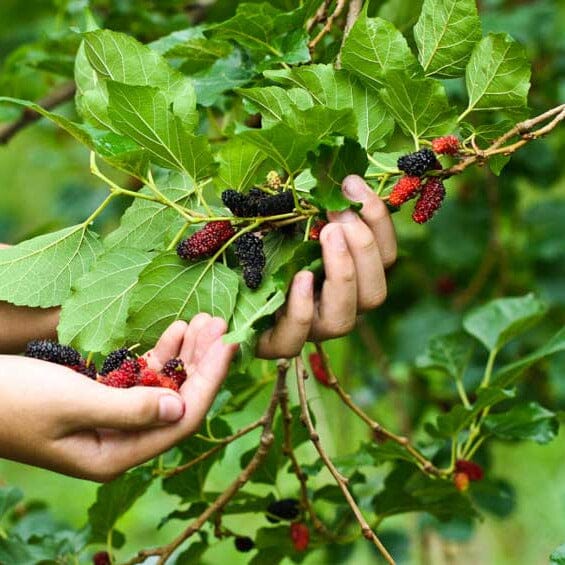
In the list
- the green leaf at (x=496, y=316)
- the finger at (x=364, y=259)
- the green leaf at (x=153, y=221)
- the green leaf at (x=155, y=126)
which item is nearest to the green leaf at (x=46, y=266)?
the green leaf at (x=153, y=221)

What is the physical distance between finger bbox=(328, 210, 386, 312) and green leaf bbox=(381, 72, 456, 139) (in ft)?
0.28

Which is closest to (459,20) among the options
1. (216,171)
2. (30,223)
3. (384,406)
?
(216,171)

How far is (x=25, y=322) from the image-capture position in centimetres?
92

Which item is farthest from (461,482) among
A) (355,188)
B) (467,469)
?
(355,188)

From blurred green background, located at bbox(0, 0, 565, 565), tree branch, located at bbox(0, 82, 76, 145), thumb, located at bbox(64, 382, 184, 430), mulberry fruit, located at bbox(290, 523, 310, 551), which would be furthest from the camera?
blurred green background, located at bbox(0, 0, 565, 565)

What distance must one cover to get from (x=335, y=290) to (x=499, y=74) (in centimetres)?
20

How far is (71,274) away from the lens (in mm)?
804

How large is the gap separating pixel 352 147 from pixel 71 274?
0.90ft

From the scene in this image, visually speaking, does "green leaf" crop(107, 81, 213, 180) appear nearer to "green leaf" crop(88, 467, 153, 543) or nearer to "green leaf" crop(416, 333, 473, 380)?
"green leaf" crop(88, 467, 153, 543)

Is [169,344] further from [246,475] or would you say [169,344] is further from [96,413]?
[246,475]

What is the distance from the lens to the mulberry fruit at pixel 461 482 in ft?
3.47

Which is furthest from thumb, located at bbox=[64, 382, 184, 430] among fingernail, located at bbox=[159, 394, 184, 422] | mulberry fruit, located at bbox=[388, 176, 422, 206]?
mulberry fruit, located at bbox=[388, 176, 422, 206]

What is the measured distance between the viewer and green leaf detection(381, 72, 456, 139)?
0.69 m

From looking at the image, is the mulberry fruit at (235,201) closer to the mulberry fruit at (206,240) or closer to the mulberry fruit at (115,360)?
the mulberry fruit at (206,240)
